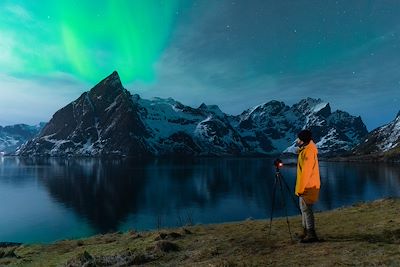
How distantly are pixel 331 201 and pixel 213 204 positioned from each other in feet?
101

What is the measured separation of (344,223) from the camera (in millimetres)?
20609

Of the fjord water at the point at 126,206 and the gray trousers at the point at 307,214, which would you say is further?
the fjord water at the point at 126,206

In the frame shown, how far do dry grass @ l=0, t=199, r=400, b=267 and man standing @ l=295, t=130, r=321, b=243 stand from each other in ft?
2.29

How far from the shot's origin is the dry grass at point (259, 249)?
41.2 feet

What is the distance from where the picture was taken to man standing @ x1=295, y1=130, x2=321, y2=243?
14828 mm

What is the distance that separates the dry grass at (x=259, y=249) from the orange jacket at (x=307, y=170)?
202 cm

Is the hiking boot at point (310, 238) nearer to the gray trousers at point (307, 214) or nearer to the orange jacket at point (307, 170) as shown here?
the gray trousers at point (307, 214)

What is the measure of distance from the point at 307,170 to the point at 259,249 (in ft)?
10.8

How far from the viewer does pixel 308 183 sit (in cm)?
1480

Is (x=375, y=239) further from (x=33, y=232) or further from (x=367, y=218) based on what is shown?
(x=33, y=232)

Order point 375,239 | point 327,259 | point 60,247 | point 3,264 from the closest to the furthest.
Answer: point 327,259
point 375,239
point 3,264
point 60,247

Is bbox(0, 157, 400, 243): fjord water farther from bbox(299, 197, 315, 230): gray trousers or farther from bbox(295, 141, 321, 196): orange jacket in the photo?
bbox(295, 141, 321, 196): orange jacket

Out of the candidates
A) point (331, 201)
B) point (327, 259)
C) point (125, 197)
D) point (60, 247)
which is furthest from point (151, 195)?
point (327, 259)

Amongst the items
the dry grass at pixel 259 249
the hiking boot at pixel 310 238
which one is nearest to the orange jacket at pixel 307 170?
the hiking boot at pixel 310 238
